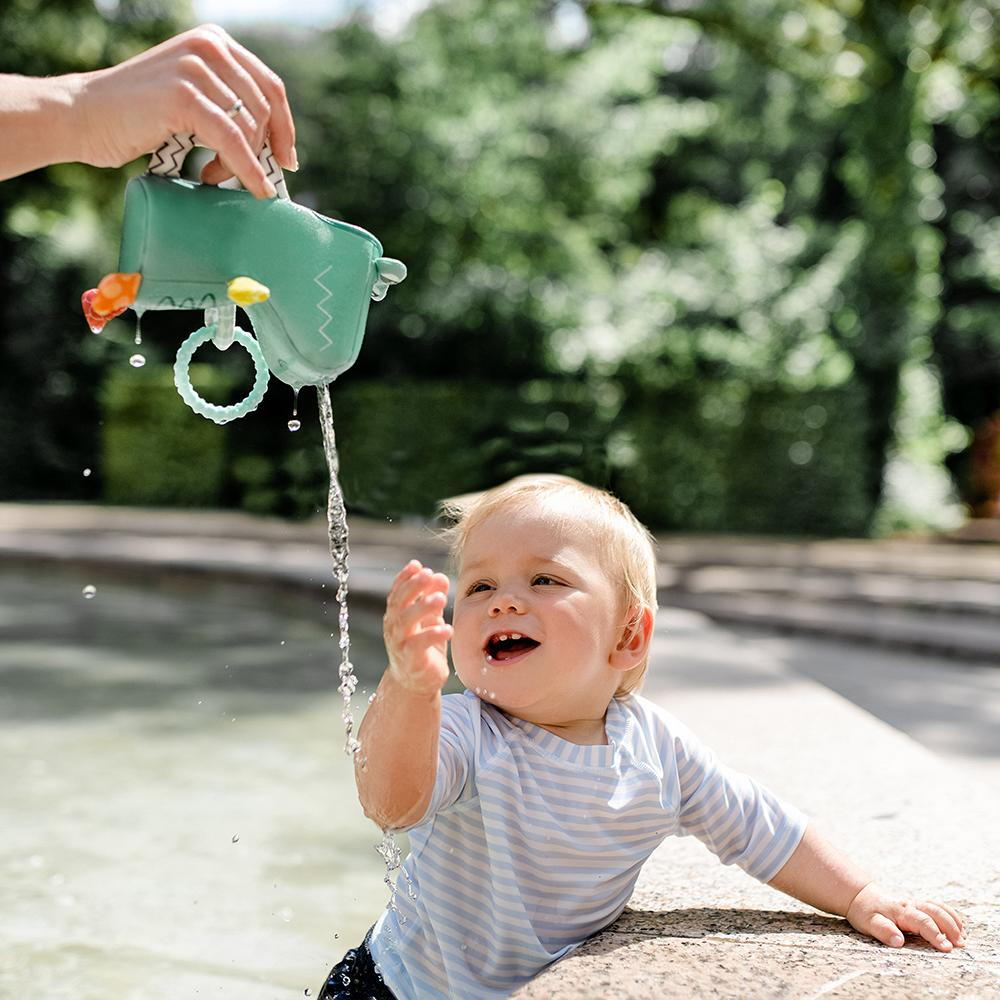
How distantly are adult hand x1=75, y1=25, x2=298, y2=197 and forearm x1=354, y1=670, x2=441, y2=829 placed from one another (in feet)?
2.32

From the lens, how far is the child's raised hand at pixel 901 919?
1.84 meters

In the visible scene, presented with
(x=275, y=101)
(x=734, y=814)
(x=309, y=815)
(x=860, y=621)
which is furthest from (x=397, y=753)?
(x=860, y=621)

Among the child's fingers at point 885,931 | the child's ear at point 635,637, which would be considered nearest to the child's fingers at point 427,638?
the child's ear at point 635,637

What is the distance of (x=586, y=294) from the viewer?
13258mm

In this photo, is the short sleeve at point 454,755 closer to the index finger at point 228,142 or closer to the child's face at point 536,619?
the child's face at point 536,619

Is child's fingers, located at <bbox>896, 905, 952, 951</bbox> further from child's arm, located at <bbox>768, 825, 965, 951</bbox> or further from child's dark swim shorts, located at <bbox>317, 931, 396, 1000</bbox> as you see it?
child's dark swim shorts, located at <bbox>317, 931, 396, 1000</bbox>

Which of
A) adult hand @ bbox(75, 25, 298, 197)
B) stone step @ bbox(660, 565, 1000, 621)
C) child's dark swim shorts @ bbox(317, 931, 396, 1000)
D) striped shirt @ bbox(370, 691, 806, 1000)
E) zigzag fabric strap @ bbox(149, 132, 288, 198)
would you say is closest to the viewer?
adult hand @ bbox(75, 25, 298, 197)

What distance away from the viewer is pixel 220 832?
3623 millimetres

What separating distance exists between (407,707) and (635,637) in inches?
19.5

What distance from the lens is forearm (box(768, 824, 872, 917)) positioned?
1948 mm

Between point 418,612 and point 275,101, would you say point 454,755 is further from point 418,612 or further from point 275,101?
point 275,101

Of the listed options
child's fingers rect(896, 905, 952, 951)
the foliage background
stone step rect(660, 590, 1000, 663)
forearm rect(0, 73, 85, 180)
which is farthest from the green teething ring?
the foliage background

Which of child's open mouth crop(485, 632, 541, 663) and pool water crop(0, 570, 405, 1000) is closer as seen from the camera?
child's open mouth crop(485, 632, 541, 663)

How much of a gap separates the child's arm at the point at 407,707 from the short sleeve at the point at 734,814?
1.59ft
